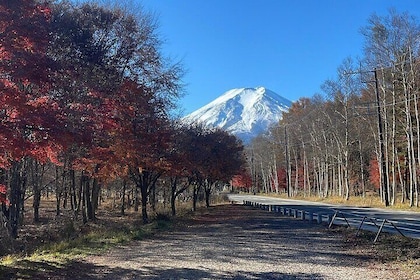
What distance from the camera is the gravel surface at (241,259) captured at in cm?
956

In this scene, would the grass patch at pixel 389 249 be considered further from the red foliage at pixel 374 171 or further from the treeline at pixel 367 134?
the red foliage at pixel 374 171

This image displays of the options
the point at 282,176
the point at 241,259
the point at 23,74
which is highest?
the point at 23,74

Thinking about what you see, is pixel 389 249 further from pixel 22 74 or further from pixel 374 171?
pixel 374 171

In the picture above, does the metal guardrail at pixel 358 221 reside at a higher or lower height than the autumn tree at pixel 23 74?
lower

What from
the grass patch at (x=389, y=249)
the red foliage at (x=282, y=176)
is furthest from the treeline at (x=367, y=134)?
the grass patch at (x=389, y=249)

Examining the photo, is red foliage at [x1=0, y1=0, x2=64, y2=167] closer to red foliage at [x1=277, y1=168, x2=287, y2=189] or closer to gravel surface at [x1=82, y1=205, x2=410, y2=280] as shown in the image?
gravel surface at [x1=82, y1=205, x2=410, y2=280]

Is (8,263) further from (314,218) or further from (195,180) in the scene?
(195,180)

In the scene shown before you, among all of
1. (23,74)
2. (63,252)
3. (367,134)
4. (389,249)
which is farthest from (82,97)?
(367,134)

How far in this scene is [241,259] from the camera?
1164 cm

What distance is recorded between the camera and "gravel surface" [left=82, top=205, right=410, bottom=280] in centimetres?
956

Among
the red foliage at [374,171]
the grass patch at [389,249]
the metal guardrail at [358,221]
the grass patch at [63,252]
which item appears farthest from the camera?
the red foliage at [374,171]

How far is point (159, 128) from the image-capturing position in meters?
22.7

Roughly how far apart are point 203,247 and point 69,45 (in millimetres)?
9400

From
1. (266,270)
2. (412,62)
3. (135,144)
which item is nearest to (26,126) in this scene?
(266,270)
